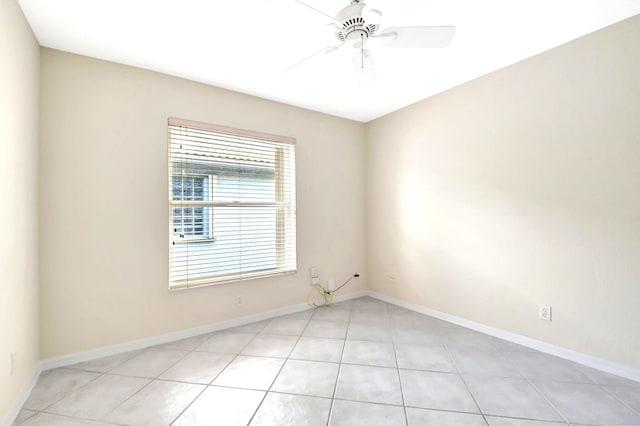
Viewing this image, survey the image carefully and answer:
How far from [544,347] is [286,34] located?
318cm

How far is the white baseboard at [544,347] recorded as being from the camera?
200 cm

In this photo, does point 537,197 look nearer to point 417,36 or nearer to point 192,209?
point 417,36

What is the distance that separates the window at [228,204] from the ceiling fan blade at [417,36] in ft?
5.88

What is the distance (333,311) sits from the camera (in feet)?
11.3

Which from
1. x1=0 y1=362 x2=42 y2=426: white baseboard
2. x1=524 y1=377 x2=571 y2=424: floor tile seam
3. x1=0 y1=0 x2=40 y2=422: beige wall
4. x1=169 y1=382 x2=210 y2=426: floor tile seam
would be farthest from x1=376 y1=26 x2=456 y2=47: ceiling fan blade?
x1=0 y1=362 x2=42 y2=426: white baseboard

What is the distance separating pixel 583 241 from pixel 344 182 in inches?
96.5

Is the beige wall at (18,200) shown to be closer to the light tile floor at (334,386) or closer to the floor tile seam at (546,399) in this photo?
the light tile floor at (334,386)

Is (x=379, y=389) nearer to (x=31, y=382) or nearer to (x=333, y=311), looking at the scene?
(x=333, y=311)

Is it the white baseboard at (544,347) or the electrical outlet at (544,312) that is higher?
the electrical outlet at (544,312)

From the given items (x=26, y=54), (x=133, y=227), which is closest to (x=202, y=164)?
(x=133, y=227)

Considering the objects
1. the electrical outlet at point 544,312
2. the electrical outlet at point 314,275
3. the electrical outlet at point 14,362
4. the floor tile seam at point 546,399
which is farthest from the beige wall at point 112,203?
the electrical outlet at point 544,312

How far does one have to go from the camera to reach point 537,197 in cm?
242

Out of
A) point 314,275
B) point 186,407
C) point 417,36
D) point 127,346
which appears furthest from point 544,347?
point 127,346

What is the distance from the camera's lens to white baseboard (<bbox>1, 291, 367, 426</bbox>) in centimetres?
176
